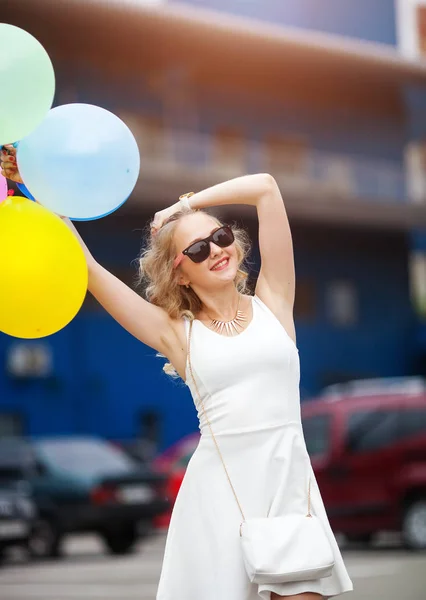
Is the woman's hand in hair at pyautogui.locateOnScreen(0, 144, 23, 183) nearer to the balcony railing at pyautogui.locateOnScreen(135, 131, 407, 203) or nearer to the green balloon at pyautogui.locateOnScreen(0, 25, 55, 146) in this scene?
the green balloon at pyautogui.locateOnScreen(0, 25, 55, 146)

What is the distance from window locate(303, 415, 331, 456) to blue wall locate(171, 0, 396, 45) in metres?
22.1

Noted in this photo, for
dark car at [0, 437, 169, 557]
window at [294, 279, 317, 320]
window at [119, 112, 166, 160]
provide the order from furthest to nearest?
window at [294, 279, 317, 320]
window at [119, 112, 166, 160]
dark car at [0, 437, 169, 557]

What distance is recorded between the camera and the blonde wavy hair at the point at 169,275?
3.58 meters

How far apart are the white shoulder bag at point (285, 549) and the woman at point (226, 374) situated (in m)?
0.05

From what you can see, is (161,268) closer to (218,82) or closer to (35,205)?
(35,205)

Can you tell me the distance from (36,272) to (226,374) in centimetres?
68

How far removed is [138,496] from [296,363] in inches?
419

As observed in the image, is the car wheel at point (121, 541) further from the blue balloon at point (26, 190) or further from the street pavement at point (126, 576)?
the blue balloon at point (26, 190)

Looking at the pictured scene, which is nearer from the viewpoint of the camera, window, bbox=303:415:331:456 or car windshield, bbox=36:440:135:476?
window, bbox=303:415:331:456

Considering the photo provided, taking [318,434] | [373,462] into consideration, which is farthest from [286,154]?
[373,462]

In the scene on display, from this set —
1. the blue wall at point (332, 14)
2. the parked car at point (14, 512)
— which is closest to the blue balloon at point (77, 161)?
the parked car at point (14, 512)

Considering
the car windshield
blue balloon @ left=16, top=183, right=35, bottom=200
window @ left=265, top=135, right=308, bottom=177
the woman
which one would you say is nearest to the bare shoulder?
the woman

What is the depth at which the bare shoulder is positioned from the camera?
11.6 ft

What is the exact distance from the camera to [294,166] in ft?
97.6
